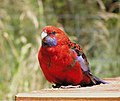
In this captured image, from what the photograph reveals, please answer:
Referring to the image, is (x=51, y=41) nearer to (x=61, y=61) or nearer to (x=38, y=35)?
(x=61, y=61)

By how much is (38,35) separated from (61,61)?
3.02 meters

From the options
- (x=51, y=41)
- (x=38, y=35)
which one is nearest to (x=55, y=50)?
(x=51, y=41)

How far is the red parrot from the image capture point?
7.24ft

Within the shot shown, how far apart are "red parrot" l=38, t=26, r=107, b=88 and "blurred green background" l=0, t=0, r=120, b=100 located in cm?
209

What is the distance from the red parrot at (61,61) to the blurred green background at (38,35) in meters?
2.09

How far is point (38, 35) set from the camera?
5199 mm

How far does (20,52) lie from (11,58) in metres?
0.13

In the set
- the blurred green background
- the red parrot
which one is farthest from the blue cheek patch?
the blurred green background

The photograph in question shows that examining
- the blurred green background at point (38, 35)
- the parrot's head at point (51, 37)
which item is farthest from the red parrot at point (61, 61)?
the blurred green background at point (38, 35)

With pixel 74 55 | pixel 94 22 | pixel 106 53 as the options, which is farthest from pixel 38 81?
pixel 74 55

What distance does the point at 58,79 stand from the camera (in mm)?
2248

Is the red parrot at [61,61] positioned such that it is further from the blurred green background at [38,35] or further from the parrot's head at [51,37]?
the blurred green background at [38,35]

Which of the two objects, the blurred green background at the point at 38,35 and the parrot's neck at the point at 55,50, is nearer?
the parrot's neck at the point at 55,50

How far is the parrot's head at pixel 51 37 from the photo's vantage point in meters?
2.26
